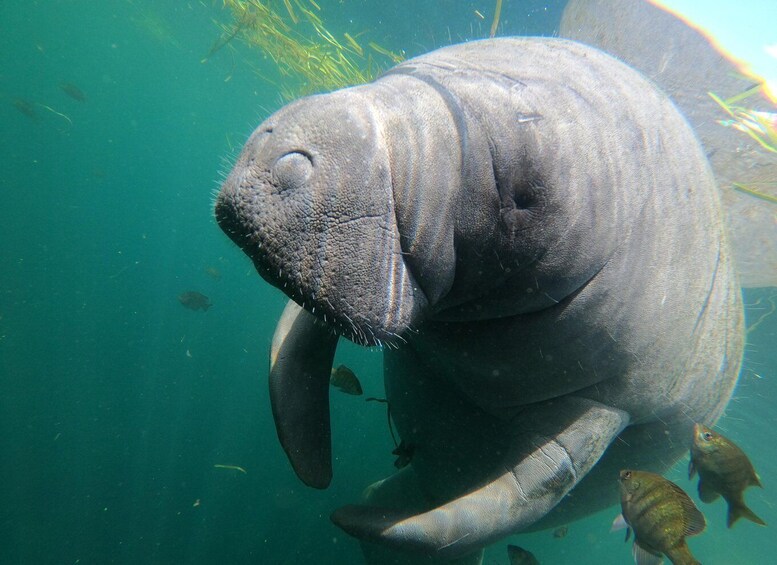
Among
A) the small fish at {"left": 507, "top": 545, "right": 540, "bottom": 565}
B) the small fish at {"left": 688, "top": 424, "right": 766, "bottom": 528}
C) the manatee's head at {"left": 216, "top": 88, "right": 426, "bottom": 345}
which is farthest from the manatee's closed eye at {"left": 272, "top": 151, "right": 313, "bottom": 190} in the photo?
the small fish at {"left": 507, "top": 545, "right": 540, "bottom": 565}

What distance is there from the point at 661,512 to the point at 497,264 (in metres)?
2.04

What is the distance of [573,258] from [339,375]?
3.47 metres

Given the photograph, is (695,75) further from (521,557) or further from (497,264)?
(521,557)

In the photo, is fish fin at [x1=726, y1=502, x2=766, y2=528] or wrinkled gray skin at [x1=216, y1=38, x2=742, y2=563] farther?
fish fin at [x1=726, y1=502, x2=766, y2=528]

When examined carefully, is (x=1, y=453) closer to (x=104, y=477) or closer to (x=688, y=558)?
(x=104, y=477)

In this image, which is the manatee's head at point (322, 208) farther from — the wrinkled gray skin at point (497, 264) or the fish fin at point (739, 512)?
the fish fin at point (739, 512)

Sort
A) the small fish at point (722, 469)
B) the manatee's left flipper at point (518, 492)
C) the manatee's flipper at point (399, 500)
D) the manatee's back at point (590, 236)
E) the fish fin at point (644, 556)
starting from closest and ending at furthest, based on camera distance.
A: the manatee's back at point (590, 236) → the manatee's left flipper at point (518, 492) → the small fish at point (722, 469) → the fish fin at point (644, 556) → the manatee's flipper at point (399, 500)

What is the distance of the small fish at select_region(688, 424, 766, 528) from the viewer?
279cm

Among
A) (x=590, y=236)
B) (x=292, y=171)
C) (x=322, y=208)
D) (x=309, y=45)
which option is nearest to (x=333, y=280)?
(x=322, y=208)

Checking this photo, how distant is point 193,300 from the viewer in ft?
30.2

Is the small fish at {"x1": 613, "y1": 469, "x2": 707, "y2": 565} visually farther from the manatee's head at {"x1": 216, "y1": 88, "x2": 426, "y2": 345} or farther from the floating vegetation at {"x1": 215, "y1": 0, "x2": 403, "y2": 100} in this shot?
the floating vegetation at {"x1": 215, "y1": 0, "x2": 403, "y2": 100}

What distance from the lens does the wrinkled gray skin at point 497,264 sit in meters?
1.31

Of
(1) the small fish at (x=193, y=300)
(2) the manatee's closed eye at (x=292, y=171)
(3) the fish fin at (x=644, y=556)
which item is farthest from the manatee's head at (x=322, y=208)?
(1) the small fish at (x=193, y=300)

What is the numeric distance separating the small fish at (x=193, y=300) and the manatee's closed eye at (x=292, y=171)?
8447 millimetres
